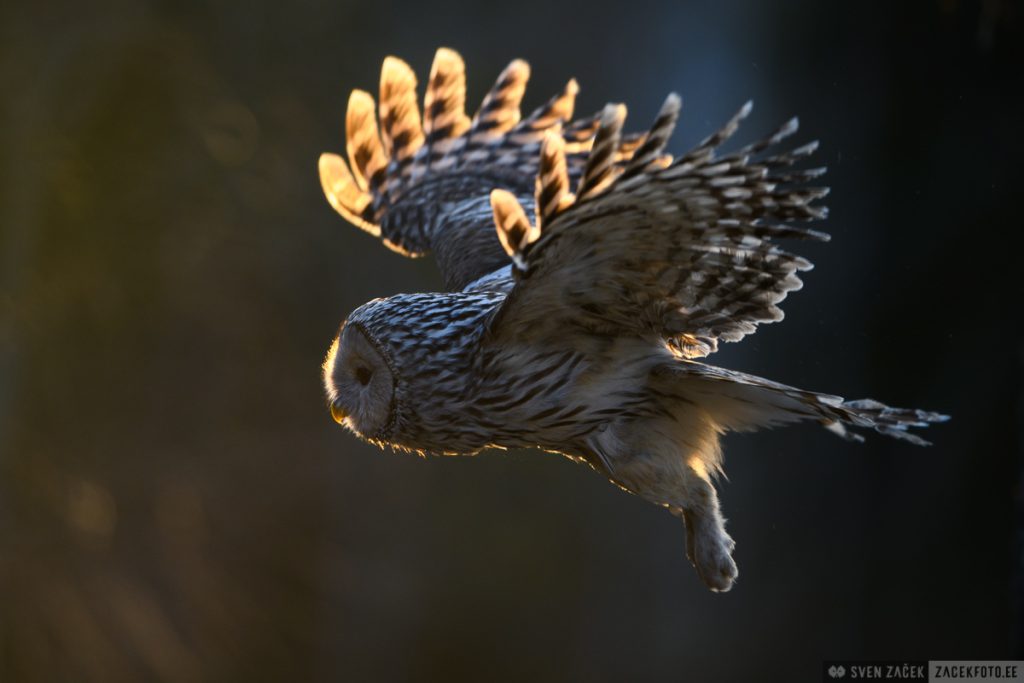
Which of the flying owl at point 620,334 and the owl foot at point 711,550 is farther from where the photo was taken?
the owl foot at point 711,550

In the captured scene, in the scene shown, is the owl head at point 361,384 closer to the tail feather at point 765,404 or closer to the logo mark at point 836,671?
the tail feather at point 765,404

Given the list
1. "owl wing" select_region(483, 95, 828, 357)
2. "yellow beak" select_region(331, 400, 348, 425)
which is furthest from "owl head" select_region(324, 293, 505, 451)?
"owl wing" select_region(483, 95, 828, 357)

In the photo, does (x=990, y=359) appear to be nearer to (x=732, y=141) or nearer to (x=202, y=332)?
(x=732, y=141)

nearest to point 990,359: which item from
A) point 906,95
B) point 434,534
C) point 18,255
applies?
point 906,95

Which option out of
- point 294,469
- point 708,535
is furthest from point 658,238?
point 294,469

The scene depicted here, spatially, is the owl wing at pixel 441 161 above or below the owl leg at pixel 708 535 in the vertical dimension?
above

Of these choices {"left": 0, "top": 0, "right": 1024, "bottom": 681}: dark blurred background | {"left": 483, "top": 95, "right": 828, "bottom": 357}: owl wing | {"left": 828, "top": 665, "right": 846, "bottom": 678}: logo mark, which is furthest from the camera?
{"left": 0, "top": 0, "right": 1024, "bottom": 681}: dark blurred background

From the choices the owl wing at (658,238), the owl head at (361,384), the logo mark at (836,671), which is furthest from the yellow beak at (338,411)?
the logo mark at (836,671)

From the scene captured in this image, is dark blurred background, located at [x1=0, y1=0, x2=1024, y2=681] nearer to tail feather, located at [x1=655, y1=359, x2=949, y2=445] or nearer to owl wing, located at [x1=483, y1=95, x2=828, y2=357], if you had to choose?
tail feather, located at [x1=655, y1=359, x2=949, y2=445]
